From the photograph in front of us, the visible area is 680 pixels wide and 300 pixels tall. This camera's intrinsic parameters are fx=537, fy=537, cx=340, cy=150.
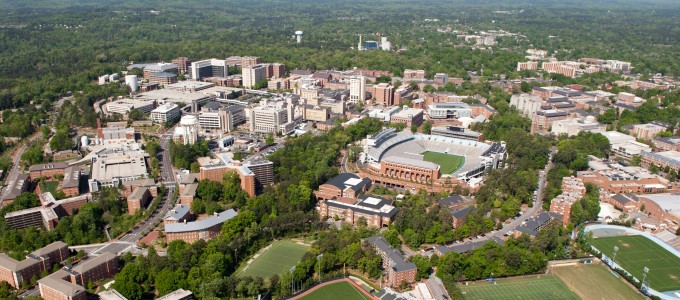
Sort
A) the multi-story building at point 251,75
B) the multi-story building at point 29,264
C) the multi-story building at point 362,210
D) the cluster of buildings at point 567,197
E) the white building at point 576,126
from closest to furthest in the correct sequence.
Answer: the multi-story building at point 29,264, the multi-story building at point 362,210, the cluster of buildings at point 567,197, the white building at point 576,126, the multi-story building at point 251,75

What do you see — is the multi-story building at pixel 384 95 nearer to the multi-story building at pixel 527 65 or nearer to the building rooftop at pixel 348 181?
the building rooftop at pixel 348 181

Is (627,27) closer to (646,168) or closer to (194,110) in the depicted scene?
(646,168)

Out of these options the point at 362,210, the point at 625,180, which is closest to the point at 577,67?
the point at 625,180

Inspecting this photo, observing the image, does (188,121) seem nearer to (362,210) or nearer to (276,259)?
(362,210)

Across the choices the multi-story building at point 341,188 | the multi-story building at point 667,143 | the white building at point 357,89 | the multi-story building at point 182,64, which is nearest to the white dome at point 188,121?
the multi-story building at point 341,188

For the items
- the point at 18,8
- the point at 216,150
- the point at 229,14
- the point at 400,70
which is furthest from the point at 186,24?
the point at 216,150

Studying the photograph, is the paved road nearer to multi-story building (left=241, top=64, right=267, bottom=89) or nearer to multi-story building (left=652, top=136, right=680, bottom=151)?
multi-story building (left=241, top=64, right=267, bottom=89)

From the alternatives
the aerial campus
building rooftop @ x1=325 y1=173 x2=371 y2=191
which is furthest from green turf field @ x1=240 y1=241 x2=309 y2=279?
building rooftop @ x1=325 y1=173 x2=371 y2=191
